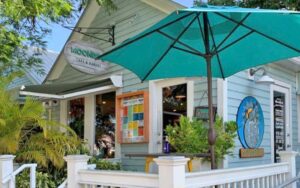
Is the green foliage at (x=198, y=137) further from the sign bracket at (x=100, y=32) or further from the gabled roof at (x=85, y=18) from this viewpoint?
the sign bracket at (x=100, y=32)

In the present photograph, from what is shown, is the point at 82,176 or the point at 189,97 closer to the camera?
the point at 82,176

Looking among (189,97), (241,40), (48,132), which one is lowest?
(48,132)

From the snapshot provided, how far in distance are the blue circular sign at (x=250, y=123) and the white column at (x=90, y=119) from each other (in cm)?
372

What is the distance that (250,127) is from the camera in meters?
7.19

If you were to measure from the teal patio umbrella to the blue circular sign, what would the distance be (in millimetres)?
1738

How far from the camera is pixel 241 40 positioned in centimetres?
483

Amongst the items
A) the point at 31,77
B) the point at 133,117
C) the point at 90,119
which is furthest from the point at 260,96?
the point at 31,77

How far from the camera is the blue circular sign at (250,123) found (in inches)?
274

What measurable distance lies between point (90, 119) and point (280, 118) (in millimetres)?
4198

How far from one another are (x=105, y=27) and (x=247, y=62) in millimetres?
5131

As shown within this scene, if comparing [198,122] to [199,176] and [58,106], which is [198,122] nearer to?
[199,176]

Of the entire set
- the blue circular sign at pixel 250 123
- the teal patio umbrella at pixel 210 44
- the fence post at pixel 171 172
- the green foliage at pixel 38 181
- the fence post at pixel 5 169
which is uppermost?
the teal patio umbrella at pixel 210 44

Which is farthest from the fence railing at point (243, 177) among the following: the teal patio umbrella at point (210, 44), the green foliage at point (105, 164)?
the green foliage at point (105, 164)

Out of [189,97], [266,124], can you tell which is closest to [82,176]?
[189,97]
